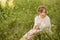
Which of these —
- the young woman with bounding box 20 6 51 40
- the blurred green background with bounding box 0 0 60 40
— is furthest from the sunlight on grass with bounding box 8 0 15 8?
the young woman with bounding box 20 6 51 40

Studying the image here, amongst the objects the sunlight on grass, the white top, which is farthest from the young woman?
the sunlight on grass

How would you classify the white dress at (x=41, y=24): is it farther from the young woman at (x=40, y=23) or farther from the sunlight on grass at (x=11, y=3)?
the sunlight on grass at (x=11, y=3)

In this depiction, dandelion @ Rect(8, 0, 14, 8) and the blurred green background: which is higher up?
dandelion @ Rect(8, 0, 14, 8)

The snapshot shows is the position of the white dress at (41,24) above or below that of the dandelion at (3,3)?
below

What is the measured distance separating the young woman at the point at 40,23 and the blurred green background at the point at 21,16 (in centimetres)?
3

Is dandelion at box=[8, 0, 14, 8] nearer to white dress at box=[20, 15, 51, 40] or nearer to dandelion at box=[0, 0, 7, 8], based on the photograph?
dandelion at box=[0, 0, 7, 8]

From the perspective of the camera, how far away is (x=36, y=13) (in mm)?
2127

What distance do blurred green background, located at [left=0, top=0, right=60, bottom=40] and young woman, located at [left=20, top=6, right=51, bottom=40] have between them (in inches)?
1.1

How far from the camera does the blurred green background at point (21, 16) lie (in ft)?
6.93

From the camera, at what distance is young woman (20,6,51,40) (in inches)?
82.7

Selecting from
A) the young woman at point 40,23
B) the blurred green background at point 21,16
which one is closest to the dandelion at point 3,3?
the blurred green background at point 21,16

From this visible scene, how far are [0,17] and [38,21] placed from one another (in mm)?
291

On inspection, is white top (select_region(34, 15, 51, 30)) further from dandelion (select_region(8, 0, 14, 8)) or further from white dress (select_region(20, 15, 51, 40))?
dandelion (select_region(8, 0, 14, 8))

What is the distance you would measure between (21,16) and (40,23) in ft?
0.51
